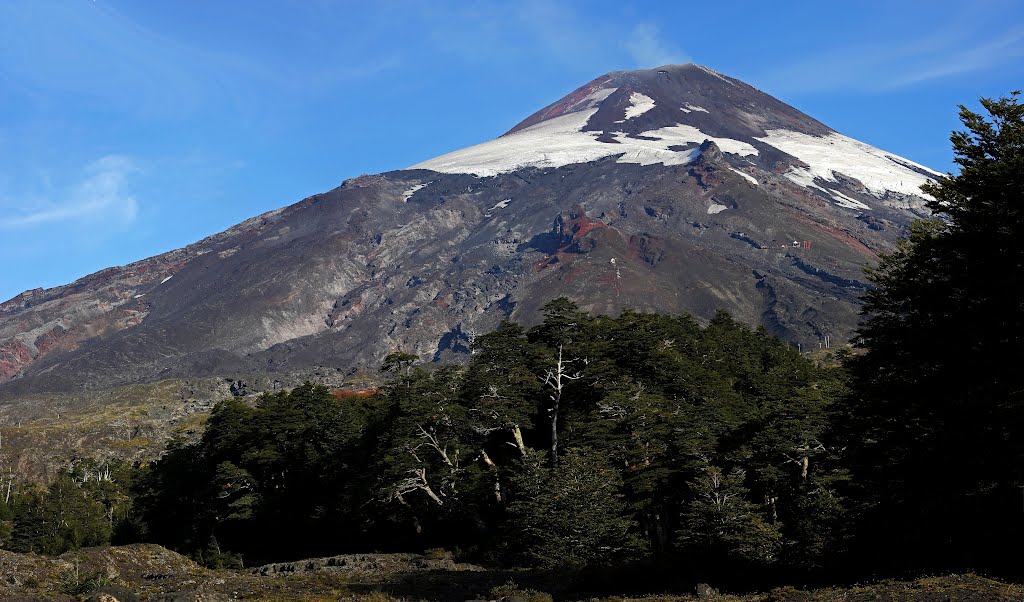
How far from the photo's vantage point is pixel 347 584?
3225cm

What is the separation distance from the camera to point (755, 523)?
34781 millimetres

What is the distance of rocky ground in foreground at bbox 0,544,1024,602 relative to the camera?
62.5 ft

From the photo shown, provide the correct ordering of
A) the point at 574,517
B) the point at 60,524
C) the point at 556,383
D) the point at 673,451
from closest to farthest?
1. the point at 574,517
2. the point at 673,451
3. the point at 556,383
4. the point at 60,524

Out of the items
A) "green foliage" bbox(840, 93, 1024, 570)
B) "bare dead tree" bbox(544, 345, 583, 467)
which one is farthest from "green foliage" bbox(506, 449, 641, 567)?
"green foliage" bbox(840, 93, 1024, 570)

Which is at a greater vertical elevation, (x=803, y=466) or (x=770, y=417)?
(x=770, y=417)

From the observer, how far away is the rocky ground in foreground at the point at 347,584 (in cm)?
1905

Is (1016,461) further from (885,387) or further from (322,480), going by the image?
(322,480)

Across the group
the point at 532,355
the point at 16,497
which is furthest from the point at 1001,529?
the point at 16,497

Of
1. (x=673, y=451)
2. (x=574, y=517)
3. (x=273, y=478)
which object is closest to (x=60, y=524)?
(x=273, y=478)

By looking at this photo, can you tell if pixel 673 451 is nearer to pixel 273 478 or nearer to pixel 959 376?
pixel 959 376

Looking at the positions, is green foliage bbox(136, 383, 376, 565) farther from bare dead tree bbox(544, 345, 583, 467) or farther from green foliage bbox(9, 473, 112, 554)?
bare dead tree bbox(544, 345, 583, 467)

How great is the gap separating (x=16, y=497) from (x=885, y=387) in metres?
105

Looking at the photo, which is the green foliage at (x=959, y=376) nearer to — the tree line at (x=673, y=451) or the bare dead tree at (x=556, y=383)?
the tree line at (x=673, y=451)

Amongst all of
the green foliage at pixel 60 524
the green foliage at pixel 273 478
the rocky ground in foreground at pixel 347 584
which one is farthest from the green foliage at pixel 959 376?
the green foliage at pixel 60 524
